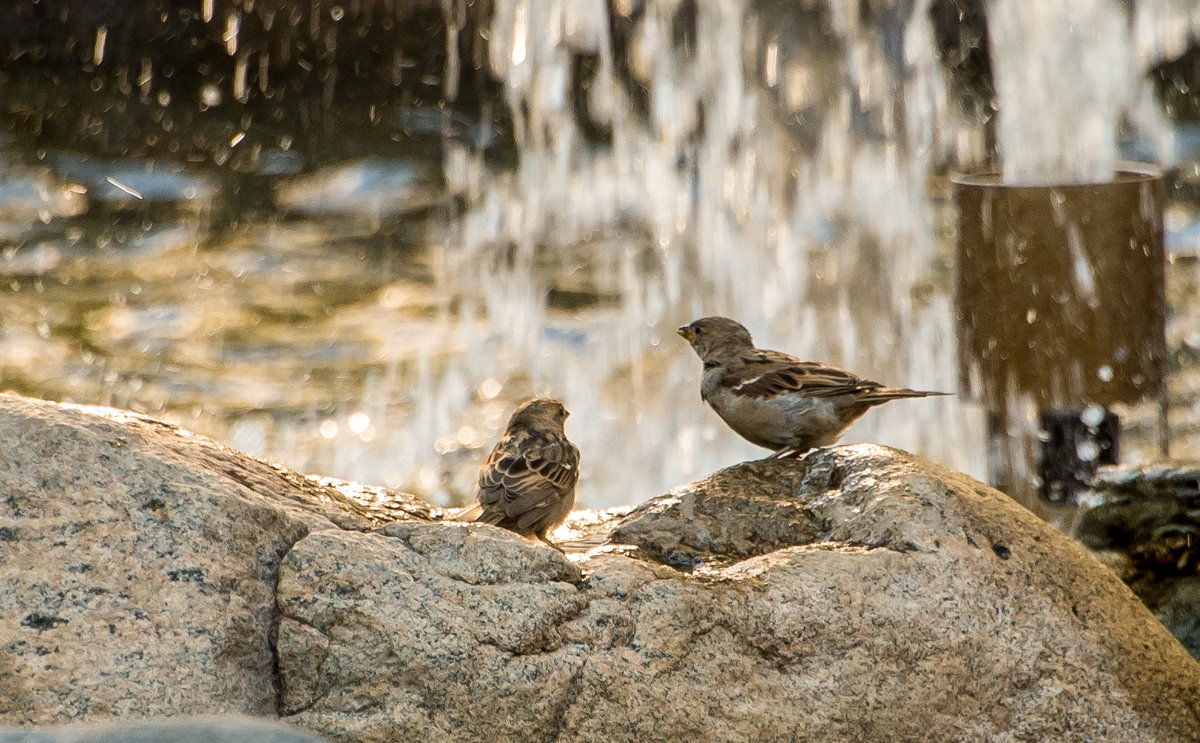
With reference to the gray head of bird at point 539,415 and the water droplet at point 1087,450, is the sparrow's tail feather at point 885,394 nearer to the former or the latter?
the gray head of bird at point 539,415

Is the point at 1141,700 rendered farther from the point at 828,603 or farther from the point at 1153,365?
the point at 1153,365

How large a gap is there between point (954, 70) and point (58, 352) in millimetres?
10728

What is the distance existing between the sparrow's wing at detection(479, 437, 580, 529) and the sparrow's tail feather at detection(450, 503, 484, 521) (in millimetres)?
32

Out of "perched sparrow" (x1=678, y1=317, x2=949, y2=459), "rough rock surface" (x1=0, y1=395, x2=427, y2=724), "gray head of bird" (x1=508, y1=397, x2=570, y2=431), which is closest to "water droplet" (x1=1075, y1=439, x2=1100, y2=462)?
"perched sparrow" (x1=678, y1=317, x2=949, y2=459)

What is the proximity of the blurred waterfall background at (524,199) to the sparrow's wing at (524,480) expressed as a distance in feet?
11.6

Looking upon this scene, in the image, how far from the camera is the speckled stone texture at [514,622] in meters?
3.20

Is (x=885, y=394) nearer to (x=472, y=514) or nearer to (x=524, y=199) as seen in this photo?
(x=472, y=514)

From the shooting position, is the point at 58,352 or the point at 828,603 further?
the point at 58,352

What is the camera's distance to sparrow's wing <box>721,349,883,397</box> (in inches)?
185

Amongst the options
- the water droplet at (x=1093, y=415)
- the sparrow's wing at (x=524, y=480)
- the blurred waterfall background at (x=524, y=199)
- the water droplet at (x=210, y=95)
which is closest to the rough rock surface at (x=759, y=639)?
the sparrow's wing at (x=524, y=480)

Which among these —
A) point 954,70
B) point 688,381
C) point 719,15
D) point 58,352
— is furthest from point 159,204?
point 954,70

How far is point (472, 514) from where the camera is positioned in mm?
4379

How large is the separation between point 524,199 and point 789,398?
34.6 feet

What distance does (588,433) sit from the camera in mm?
9008
